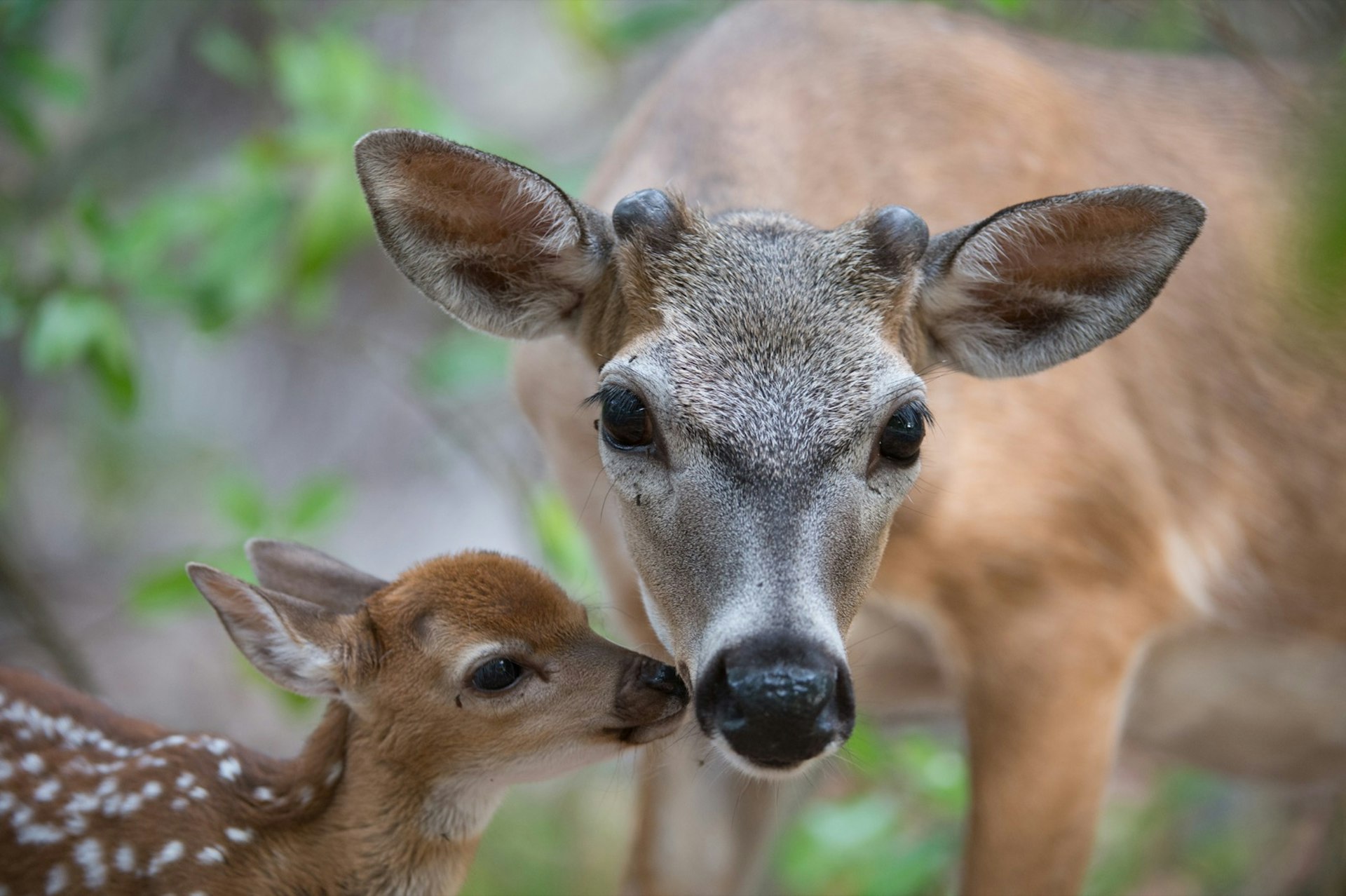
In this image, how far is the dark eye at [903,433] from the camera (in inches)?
106

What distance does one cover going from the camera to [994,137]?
13.9 feet

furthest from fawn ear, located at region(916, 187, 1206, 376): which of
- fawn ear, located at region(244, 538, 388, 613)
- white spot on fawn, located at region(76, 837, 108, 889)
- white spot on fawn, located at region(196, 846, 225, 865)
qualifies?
white spot on fawn, located at region(76, 837, 108, 889)

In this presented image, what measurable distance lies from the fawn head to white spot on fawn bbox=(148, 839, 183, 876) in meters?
0.39

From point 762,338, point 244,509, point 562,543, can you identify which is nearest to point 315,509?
point 244,509

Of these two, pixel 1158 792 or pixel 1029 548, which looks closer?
pixel 1029 548

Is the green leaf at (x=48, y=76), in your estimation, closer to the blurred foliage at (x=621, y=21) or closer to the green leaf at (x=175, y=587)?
the green leaf at (x=175, y=587)

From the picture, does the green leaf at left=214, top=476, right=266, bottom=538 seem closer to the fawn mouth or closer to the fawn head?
the fawn head

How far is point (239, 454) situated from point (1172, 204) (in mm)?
6878

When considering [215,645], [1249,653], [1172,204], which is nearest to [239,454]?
[215,645]

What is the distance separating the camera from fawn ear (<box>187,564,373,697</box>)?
2.52 m

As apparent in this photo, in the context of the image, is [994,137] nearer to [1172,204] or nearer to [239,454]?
[1172,204]

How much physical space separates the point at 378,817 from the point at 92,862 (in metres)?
0.55

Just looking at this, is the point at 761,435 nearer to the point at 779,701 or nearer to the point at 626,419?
the point at 626,419

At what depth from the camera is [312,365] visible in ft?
28.8
